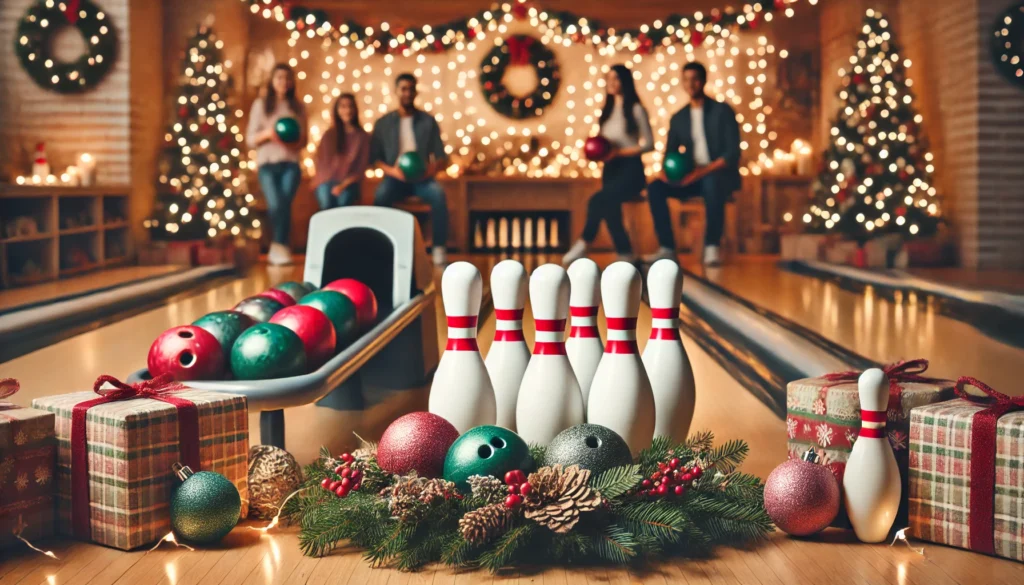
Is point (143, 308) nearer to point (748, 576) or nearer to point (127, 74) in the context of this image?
point (127, 74)

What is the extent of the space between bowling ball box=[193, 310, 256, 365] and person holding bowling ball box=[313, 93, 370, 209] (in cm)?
549

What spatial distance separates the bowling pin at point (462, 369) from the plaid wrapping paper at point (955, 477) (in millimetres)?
815

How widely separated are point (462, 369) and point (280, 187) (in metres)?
6.18

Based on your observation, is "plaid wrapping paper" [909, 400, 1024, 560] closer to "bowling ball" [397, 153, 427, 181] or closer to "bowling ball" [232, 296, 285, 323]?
"bowling ball" [232, 296, 285, 323]

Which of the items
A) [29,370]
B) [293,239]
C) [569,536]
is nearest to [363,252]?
[29,370]

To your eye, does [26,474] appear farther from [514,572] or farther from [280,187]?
[280,187]

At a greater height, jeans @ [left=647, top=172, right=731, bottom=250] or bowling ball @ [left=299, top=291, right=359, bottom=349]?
jeans @ [left=647, top=172, right=731, bottom=250]

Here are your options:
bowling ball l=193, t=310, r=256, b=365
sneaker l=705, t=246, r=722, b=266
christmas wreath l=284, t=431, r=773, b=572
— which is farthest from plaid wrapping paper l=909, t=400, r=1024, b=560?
sneaker l=705, t=246, r=722, b=266

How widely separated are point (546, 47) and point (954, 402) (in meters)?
8.94

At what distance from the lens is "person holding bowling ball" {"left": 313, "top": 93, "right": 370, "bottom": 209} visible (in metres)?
7.89

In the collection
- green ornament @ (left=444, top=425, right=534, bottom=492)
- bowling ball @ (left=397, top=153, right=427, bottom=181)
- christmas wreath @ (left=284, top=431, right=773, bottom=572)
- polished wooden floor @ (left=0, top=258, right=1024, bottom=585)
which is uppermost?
bowling ball @ (left=397, top=153, right=427, bottom=181)

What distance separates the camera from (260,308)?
2.78 m

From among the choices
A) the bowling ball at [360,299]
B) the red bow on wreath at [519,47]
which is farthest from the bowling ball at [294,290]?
the red bow on wreath at [519,47]

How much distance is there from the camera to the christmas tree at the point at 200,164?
8711mm
